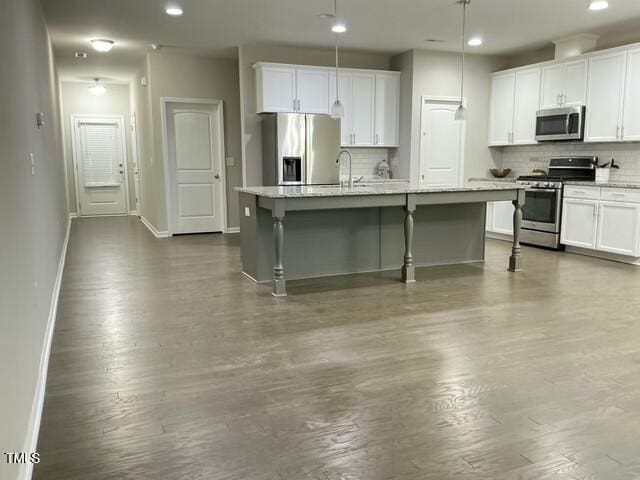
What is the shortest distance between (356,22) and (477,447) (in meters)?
5.15

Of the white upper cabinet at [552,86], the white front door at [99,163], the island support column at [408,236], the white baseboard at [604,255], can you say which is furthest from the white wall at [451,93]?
the white front door at [99,163]

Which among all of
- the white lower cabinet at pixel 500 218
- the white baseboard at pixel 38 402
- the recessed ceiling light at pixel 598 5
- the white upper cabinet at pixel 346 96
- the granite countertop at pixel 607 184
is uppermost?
the recessed ceiling light at pixel 598 5

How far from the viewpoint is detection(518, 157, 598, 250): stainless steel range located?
6.55m

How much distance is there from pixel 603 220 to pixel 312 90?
4.06 meters

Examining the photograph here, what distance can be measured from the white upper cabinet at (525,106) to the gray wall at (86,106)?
7.81 meters

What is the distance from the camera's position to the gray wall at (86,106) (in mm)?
10617

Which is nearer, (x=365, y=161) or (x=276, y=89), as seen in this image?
(x=276, y=89)

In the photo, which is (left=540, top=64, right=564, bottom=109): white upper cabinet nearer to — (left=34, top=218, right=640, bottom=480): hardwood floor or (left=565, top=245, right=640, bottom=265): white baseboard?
(left=565, top=245, right=640, bottom=265): white baseboard

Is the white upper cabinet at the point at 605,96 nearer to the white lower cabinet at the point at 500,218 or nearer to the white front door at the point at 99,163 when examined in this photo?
the white lower cabinet at the point at 500,218

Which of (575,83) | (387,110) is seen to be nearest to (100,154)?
(387,110)

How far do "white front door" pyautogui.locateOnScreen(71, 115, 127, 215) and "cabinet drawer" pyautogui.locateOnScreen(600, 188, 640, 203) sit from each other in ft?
30.4

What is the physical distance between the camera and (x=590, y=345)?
326cm

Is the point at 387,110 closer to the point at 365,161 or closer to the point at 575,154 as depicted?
the point at 365,161

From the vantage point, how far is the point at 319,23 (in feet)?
19.6
